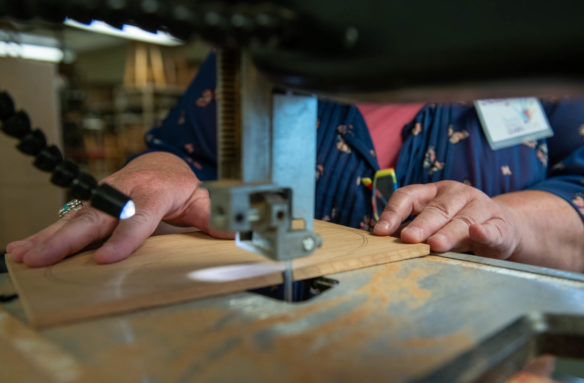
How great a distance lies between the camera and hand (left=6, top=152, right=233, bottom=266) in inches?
25.7

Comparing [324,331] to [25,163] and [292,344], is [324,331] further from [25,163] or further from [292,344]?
[25,163]

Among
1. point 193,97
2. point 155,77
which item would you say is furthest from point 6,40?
point 155,77

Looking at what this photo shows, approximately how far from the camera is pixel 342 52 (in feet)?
1.42

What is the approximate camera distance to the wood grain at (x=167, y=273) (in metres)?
0.50

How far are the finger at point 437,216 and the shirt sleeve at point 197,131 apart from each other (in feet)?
2.05

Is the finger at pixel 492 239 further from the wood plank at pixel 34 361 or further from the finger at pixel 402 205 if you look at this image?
the wood plank at pixel 34 361

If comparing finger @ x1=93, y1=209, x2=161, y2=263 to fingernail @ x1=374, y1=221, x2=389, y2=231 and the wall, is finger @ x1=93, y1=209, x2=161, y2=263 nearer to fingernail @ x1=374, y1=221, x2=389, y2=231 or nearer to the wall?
fingernail @ x1=374, y1=221, x2=389, y2=231

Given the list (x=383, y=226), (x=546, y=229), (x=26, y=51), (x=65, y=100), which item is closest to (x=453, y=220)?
(x=383, y=226)

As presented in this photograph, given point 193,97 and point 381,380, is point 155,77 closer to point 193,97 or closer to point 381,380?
point 193,97

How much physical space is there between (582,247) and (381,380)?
3.33ft

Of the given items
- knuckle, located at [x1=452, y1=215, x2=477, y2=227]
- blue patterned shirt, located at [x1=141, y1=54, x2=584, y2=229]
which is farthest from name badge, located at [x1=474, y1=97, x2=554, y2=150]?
knuckle, located at [x1=452, y1=215, x2=477, y2=227]

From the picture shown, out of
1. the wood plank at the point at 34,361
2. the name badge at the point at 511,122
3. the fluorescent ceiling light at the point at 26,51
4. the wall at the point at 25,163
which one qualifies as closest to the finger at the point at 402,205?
the name badge at the point at 511,122

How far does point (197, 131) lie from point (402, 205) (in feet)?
2.18

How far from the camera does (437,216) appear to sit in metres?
0.83
